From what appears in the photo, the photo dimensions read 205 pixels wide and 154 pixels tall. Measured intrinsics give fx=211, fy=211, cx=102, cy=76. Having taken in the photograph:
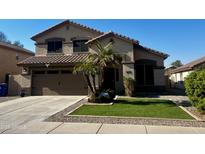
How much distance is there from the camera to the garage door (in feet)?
64.8

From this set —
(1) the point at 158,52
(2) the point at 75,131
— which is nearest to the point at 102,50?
(1) the point at 158,52

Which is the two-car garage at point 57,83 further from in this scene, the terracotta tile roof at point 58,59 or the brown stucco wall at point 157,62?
the brown stucco wall at point 157,62

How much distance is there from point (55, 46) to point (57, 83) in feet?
16.2

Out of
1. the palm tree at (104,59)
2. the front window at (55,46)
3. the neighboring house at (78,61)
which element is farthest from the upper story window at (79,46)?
the palm tree at (104,59)

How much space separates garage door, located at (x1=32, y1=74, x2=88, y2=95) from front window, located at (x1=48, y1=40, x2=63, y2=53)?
3529 millimetres

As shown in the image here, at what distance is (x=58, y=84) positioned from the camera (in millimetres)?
20094

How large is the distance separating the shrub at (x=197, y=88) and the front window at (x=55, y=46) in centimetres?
1498

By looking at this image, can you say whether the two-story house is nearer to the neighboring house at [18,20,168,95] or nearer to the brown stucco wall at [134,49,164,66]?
the neighboring house at [18,20,168,95]

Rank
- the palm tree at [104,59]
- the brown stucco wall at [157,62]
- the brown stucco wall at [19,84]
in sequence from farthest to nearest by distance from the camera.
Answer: the brown stucco wall at [157,62], the brown stucco wall at [19,84], the palm tree at [104,59]

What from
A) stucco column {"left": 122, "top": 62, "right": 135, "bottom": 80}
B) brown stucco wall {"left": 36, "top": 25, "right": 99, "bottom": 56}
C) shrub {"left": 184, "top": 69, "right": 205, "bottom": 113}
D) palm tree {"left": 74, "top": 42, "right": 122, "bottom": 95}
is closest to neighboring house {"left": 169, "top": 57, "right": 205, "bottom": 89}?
stucco column {"left": 122, "top": 62, "right": 135, "bottom": 80}

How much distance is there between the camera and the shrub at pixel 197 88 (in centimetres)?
1002

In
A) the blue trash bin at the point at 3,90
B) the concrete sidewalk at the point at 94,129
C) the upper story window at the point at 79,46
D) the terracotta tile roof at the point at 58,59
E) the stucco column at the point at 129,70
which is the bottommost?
the concrete sidewalk at the point at 94,129

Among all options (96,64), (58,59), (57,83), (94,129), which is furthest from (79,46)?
(94,129)

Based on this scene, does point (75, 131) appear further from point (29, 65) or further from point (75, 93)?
point (29, 65)
